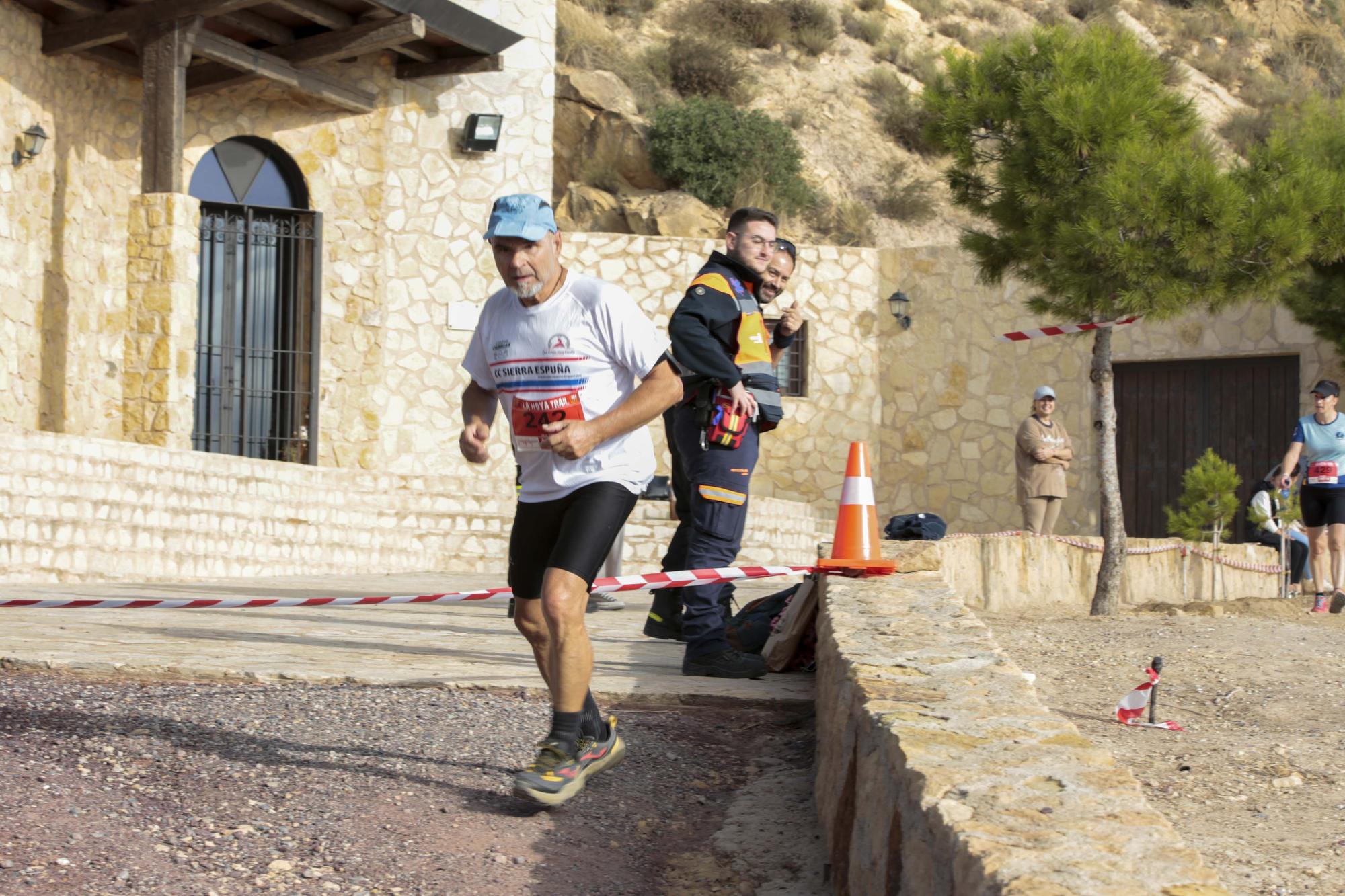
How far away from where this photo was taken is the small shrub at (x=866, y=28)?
33250mm

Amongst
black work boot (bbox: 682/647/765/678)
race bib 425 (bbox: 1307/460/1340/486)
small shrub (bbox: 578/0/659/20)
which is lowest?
black work boot (bbox: 682/647/765/678)

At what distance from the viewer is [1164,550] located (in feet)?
42.2

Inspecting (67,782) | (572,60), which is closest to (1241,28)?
(572,60)

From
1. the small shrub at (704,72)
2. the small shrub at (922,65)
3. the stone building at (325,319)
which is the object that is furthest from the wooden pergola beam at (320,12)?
the small shrub at (922,65)

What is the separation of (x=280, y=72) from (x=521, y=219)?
35.7 ft

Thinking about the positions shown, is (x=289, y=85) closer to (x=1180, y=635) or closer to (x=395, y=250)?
(x=395, y=250)

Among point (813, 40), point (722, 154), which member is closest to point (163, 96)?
point (722, 154)

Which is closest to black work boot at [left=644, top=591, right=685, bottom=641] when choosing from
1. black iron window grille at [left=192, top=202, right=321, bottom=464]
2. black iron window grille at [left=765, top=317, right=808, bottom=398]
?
black iron window grille at [left=192, top=202, right=321, bottom=464]

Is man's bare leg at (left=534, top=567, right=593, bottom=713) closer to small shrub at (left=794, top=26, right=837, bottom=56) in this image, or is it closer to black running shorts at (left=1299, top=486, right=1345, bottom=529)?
black running shorts at (left=1299, top=486, right=1345, bottom=529)

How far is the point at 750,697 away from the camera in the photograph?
4.92 meters

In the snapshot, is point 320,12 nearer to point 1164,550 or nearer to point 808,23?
point 1164,550

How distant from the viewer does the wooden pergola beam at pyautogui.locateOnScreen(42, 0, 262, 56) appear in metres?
12.5

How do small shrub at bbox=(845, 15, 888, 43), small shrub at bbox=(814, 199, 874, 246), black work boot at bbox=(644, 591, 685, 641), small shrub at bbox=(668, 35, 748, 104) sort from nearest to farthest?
black work boot at bbox=(644, 591, 685, 641)
small shrub at bbox=(814, 199, 874, 246)
small shrub at bbox=(668, 35, 748, 104)
small shrub at bbox=(845, 15, 888, 43)

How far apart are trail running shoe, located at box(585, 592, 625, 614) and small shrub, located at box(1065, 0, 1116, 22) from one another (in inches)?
1240
